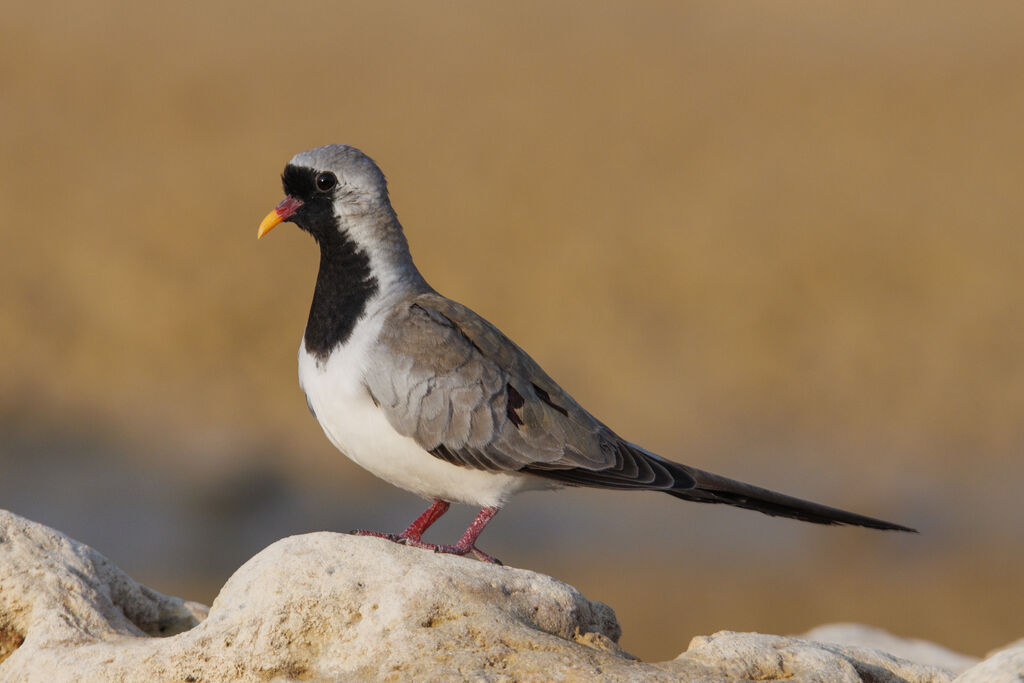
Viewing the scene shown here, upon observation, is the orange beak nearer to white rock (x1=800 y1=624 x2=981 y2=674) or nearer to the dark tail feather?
the dark tail feather

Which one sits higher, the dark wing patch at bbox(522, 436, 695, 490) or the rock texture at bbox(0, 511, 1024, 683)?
the dark wing patch at bbox(522, 436, 695, 490)

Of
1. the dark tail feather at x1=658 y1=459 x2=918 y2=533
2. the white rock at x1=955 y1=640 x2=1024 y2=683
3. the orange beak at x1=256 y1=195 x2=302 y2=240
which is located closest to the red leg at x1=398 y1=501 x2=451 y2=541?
the dark tail feather at x1=658 y1=459 x2=918 y2=533

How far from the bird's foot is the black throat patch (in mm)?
1216

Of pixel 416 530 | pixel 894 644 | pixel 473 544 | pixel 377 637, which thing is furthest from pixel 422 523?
pixel 894 644

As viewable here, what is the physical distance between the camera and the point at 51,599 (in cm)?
684

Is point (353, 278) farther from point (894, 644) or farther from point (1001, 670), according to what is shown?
point (894, 644)

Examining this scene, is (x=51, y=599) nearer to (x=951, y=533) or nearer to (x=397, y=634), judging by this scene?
(x=397, y=634)

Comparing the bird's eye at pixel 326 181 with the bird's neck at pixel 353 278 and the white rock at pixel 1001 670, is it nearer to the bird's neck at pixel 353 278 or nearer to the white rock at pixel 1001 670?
the bird's neck at pixel 353 278

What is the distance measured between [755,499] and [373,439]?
84.4 inches

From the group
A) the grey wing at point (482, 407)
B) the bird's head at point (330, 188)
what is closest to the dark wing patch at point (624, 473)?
the grey wing at point (482, 407)

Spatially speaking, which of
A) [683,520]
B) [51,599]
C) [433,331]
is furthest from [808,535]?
[51,599]

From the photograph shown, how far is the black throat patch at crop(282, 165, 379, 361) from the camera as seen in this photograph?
25.0ft

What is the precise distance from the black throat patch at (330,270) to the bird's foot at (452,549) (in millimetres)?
1216

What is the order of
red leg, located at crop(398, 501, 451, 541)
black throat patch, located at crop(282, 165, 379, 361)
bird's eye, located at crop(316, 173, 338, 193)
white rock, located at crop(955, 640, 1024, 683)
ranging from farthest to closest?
bird's eye, located at crop(316, 173, 338, 193), black throat patch, located at crop(282, 165, 379, 361), red leg, located at crop(398, 501, 451, 541), white rock, located at crop(955, 640, 1024, 683)
